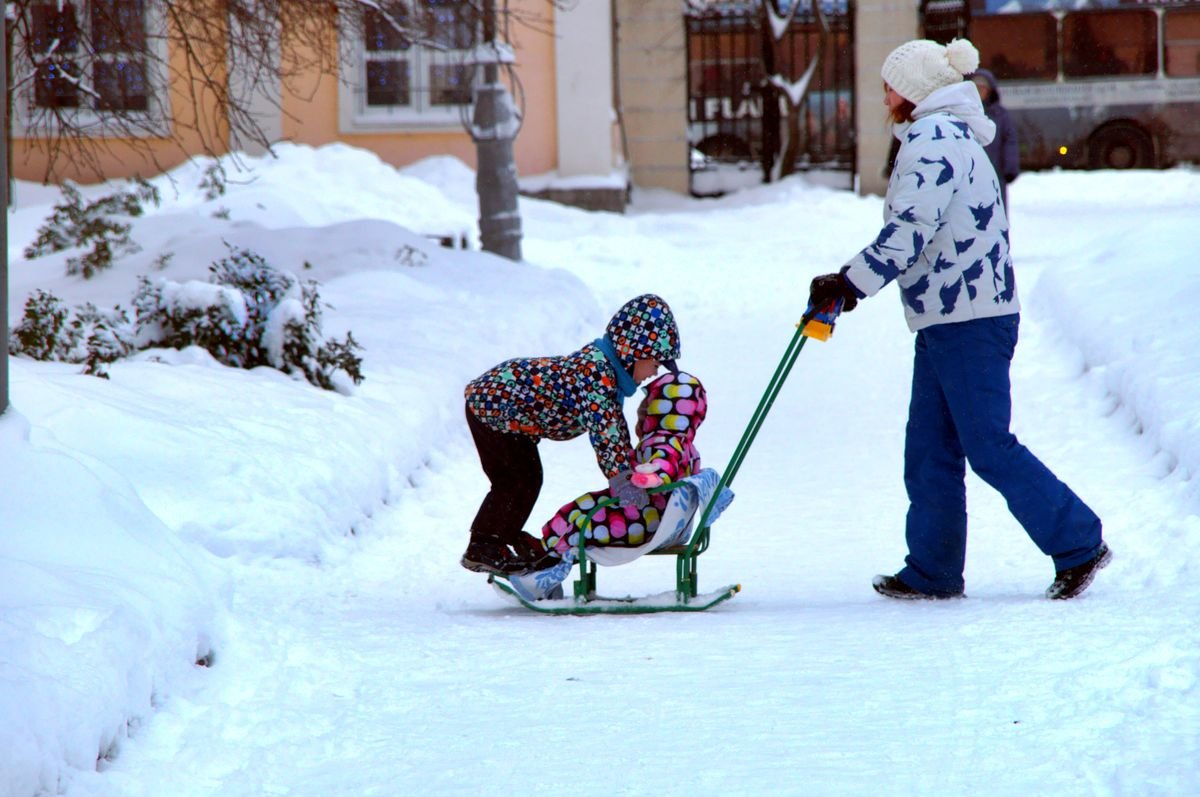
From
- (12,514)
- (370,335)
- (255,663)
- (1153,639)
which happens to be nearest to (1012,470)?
(1153,639)

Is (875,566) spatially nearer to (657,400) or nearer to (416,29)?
(657,400)

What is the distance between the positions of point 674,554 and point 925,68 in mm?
1840

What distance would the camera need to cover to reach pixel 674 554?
5.15 meters

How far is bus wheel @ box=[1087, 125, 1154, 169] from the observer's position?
2539 centimetres

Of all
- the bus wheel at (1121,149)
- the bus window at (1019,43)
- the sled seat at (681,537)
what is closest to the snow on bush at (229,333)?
the sled seat at (681,537)

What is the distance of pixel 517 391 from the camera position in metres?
5.18

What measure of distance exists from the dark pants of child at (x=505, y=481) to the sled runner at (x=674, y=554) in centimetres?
18

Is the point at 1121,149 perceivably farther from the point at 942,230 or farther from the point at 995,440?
the point at 995,440

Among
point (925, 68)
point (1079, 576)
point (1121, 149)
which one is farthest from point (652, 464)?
point (1121, 149)

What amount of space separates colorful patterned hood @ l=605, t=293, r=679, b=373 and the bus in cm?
2136

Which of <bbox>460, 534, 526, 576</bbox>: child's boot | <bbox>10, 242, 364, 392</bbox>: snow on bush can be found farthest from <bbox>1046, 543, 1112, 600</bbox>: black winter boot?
<bbox>10, 242, 364, 392</bbox>: snow on bush

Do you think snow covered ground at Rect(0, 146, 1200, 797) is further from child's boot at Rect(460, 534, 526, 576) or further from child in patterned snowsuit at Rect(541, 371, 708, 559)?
child in patterned snowsuit at Rect(541, 371, 708, 559)

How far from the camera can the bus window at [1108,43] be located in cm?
2461

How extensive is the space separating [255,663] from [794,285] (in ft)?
36.1
